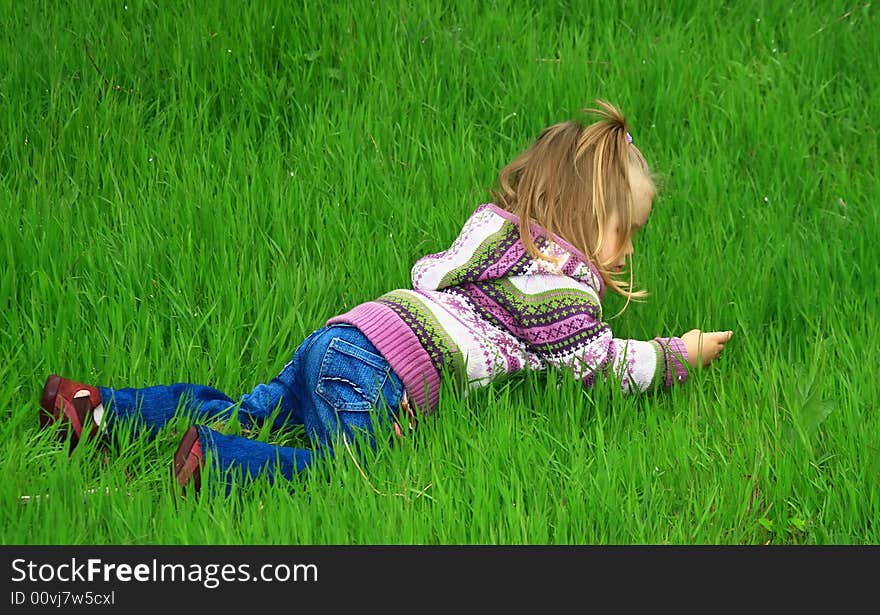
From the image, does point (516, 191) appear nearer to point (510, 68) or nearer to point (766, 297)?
point (766, 297)

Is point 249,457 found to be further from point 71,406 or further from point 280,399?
point 71,406

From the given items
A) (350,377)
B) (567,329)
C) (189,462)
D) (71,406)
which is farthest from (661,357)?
(71,406)

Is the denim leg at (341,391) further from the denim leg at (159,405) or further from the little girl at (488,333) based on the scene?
the denim leg at (159,405)

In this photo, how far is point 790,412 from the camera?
2.99m

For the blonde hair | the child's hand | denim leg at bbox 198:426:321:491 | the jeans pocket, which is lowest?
denim leg at bbox 198:426:321:491

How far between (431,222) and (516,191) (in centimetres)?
59

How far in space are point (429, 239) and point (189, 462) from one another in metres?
1.32

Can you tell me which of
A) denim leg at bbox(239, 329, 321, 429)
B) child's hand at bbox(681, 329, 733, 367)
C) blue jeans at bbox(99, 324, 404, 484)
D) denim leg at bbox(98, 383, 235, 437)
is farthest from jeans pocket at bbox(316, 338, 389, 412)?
child's hand at bbox(681, 329, 733, 367)

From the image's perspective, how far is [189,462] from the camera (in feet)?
8.97

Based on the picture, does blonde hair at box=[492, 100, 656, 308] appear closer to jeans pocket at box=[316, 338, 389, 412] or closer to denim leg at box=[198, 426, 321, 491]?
jeans pocket at box=[316, 338, 389, 412]

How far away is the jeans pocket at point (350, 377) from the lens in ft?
9.73

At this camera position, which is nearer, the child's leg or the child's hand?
the child's leg

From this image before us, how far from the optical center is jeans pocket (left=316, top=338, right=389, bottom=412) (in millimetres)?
2967
